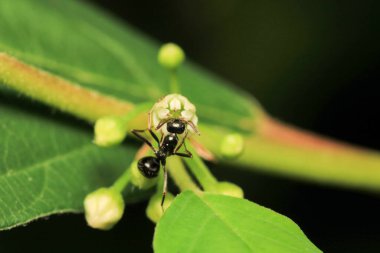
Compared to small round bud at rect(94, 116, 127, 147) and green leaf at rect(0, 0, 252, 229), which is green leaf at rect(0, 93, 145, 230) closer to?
green leaf at rect(0, 0, 252, 229)

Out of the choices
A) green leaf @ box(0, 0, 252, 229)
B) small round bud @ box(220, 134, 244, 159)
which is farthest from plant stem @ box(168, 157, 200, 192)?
green leaf @ box(0, 0, 252, 229)

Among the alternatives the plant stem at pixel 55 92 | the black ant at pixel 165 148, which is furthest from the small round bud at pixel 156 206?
the plant stem at pixel 55 92

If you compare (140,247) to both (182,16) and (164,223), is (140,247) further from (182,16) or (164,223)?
(182,16)

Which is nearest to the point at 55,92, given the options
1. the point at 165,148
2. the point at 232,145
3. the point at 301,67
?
the point at 165,148

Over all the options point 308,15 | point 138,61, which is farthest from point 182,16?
point 138,61

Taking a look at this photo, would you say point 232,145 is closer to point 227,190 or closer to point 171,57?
point 227,190

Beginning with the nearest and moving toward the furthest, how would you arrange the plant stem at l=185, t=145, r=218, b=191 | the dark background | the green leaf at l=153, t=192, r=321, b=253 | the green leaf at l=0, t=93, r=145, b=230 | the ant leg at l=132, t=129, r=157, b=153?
1. the green leaf at l=153, t=192, r=321, b=253
2. the plant stem at l=185, t=145, r=218, b=191
3. the ant leg at l=132, t=129, r=157, b=153
4. the green leaf at l=0, t=93, r=145, b=230
5. the dark background

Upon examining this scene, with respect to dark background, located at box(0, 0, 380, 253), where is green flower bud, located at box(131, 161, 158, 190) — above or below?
below

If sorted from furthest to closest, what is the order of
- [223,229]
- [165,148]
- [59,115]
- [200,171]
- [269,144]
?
[269,144]
[59,115]
[165,148]
[200,171]
[223,229]
